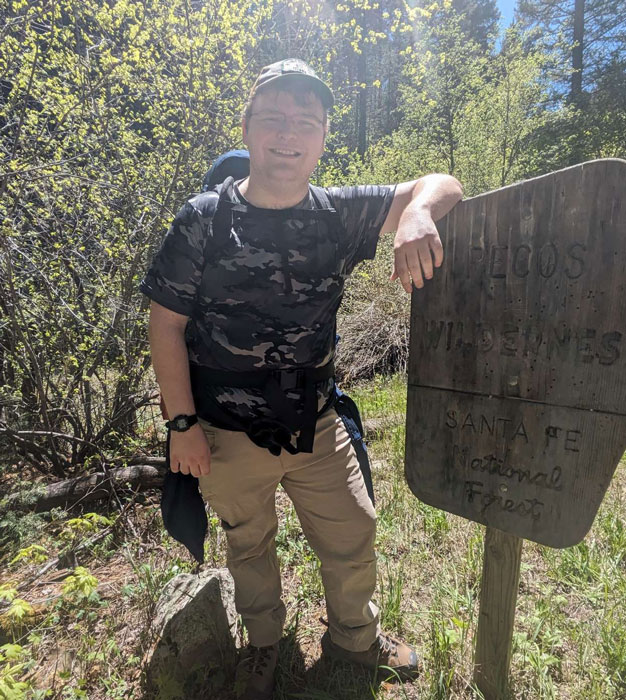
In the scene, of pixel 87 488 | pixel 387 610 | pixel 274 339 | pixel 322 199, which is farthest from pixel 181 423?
pixel 87 488

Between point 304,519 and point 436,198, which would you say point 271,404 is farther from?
point 436,198

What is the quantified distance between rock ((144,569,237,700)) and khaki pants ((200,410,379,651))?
0.75 ft

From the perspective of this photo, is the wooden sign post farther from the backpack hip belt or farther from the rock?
the rock

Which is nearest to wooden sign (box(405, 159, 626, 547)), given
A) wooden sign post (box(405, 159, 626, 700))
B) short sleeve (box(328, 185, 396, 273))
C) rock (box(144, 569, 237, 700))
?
wooden sign post (box(405, 159, 626, 700))

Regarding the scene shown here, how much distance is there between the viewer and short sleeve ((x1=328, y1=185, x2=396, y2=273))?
156 cm

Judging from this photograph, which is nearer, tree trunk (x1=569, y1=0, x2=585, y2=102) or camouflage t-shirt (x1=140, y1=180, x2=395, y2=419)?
camouflage t-shirt (x1=140, y1=180, x2=395, y2=419)

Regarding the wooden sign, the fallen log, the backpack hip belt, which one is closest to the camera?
the wooden sign

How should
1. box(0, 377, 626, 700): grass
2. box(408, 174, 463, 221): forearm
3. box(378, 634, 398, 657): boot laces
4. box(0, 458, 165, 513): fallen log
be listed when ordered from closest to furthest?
box(408, 174, 463, 221): forearm, box(0, 377, 626, 700): grass, box(378, 634, 398, 657): boot laces, box(0, 458, 165, 513): fallen log

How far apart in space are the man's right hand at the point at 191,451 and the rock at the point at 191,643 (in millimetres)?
759

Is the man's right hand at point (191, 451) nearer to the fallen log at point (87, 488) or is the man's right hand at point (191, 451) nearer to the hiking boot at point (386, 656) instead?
the hiking boot at point (386, 656)

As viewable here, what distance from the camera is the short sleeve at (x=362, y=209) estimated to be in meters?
1.56

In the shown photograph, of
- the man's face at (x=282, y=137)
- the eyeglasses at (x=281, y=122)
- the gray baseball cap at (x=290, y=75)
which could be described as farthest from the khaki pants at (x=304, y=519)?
the gray baseball cap at (x=290, y=75)

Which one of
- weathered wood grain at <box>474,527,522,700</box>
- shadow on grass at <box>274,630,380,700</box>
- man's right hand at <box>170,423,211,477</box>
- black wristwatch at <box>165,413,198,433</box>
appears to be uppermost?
black wristwatch at <box>165,413,198,433</box>

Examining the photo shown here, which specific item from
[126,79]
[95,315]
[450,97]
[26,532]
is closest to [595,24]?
[450,97]
